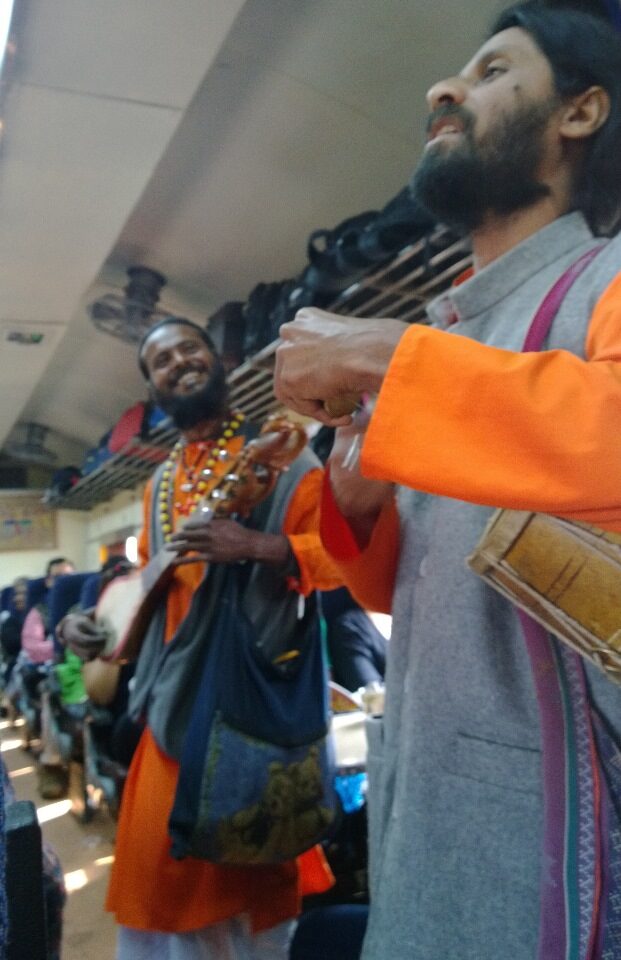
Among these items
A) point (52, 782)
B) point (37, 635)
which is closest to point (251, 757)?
point (52, 782)

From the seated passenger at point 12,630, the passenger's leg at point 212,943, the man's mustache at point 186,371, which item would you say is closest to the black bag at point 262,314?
the man's mustache at point 186,371

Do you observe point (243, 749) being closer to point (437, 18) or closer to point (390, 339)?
point (390, 339)

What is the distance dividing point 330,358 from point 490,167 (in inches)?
14.2

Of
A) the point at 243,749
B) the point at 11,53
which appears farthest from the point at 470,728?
the point at 11,53

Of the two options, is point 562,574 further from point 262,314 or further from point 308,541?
point 262,314

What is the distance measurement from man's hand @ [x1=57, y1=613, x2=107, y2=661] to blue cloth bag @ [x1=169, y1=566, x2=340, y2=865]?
425mm

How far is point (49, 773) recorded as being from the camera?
7.98 ft

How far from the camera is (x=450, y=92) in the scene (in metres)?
0.76

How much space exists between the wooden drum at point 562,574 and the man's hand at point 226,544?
700 mm

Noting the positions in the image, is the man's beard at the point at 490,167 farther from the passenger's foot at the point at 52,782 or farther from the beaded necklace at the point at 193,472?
the passenger's foot at the point at 52,782

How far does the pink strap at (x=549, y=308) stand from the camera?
60 cm

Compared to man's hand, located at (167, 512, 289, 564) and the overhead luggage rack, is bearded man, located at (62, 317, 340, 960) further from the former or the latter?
the overhead luggage rack

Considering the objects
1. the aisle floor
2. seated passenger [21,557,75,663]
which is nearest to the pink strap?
the aisle floor

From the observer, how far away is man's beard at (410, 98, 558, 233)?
2.39 feet
